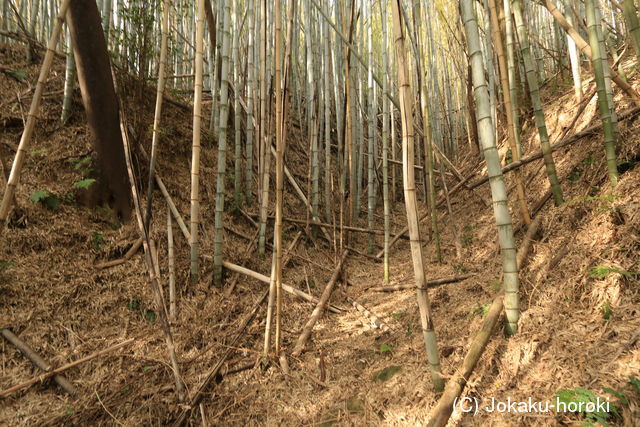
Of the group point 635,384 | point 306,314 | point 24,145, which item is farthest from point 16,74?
point 635,384

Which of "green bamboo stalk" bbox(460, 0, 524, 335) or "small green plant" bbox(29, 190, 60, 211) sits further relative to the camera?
"small green plant" bbox(29, 190, 60, 211)

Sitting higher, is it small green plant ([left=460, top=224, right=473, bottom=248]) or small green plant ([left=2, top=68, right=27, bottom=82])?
small green plant ([left=2, top=68, right=27, bottom=82])

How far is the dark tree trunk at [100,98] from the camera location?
2.50 metres

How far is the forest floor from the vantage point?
52.2 inches

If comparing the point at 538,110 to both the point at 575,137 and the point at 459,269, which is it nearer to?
the point at 575,137

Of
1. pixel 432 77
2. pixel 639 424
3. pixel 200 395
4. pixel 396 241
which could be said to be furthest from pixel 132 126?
pixel 432 77

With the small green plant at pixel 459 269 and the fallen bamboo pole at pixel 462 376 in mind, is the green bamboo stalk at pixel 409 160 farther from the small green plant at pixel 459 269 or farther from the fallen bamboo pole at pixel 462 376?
the small green plant at pixel 459 269

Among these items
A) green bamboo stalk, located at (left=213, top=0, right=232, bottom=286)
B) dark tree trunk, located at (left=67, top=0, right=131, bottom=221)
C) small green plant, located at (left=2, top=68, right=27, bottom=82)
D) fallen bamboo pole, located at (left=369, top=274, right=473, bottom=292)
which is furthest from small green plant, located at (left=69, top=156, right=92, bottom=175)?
→ fallen bamboo pole, located at (left=369, top=274, right=473, bottom=292)

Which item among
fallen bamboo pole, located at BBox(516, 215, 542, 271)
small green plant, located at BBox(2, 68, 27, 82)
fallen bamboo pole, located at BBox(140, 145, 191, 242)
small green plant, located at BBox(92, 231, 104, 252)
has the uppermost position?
small green plant, located at BBox(2, 68, 27, 82)

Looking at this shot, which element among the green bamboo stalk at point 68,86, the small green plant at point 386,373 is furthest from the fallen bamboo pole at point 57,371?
the green bamboo stalk at point 68,86

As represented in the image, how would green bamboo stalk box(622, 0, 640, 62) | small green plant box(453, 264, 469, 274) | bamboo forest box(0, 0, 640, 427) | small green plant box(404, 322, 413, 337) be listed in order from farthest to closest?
small green plant box(453, 264, 469, 274) < small green plant box(404, 322, 413, 337) < green bamboo stalk box(622, 0, 640, 62) < bamboo forest box(0, 0, 640, 427)

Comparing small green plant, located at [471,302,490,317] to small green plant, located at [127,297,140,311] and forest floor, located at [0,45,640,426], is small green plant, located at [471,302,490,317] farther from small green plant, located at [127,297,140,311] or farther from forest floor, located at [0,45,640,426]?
small green plant, located at [127,297,140,311]

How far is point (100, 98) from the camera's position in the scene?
8.67 feet

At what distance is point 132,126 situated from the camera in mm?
3021
